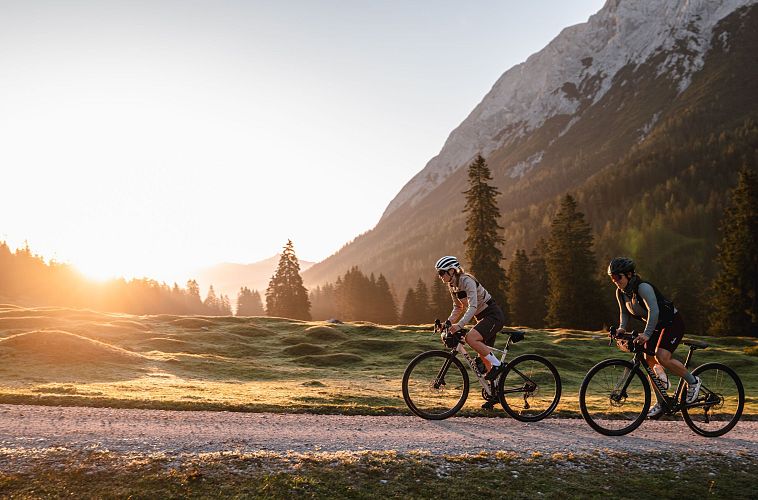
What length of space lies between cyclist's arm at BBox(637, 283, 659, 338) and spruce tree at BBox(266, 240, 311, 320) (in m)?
77.5

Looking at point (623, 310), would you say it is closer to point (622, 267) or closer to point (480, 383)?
point (622, 267)

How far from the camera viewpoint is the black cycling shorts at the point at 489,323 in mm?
12227

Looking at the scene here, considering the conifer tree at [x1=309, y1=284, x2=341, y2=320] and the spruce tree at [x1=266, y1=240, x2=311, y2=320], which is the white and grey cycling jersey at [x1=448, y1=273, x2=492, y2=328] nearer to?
the spruce tree at [x1=266, y1=240, x2=311, y2=320]

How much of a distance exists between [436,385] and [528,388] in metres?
2.33

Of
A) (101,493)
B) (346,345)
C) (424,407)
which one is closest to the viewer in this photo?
(101,493)

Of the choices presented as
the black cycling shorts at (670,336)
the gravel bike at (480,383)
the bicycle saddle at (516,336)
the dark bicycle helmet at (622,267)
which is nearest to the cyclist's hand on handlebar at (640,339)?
the black cycling shorts at (670,336)

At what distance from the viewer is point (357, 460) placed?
861 cm

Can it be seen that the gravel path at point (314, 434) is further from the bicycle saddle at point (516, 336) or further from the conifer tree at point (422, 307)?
the conifer tree at point (422, 307)

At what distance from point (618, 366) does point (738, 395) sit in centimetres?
280

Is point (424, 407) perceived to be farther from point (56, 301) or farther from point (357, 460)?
point (56, 301)

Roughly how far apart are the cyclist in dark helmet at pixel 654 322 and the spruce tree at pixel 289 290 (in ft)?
253

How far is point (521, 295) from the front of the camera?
2990 inches

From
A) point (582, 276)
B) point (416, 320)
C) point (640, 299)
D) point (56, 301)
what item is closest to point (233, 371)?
point (640, 299)

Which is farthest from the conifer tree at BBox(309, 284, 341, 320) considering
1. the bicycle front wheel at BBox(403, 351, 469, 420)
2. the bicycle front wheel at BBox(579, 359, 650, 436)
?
the bicycle front wheel at BBox(579, 359, 650, 436)
